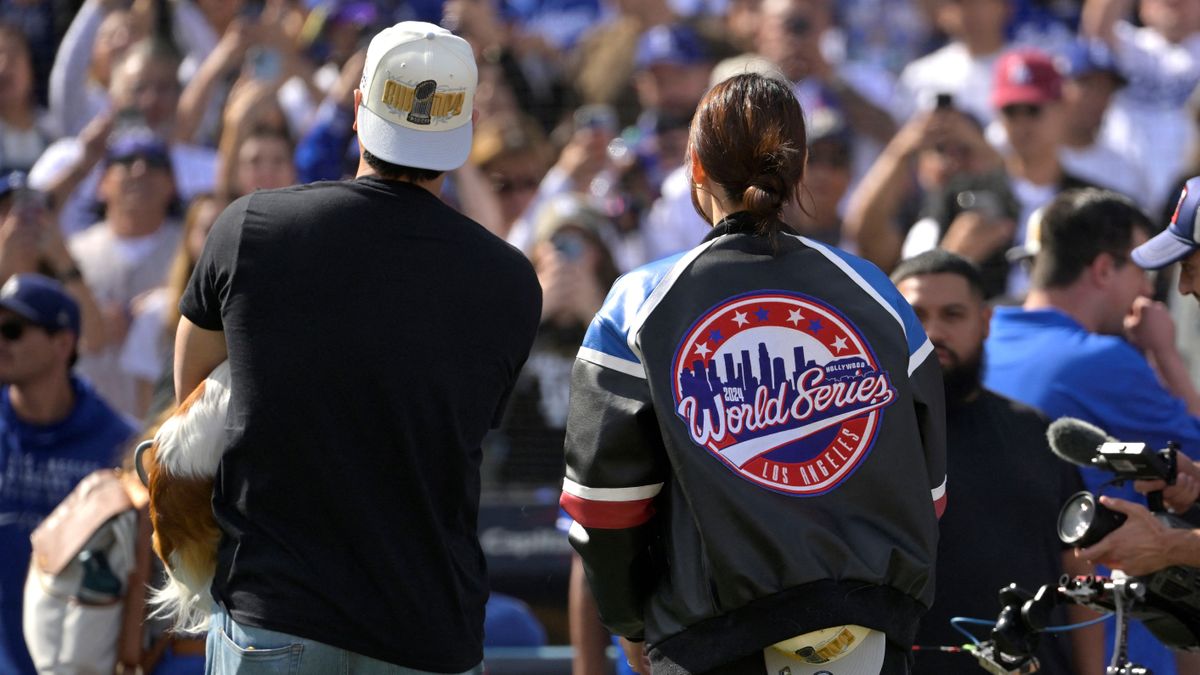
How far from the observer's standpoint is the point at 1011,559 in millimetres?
3859

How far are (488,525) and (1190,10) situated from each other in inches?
177

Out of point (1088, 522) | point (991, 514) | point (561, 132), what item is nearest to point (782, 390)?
point (1088, 522)

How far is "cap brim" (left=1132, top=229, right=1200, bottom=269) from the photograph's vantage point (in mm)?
3436

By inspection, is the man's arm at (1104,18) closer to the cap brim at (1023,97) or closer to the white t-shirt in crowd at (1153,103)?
the white t-shirt in crowd at (1153,103)

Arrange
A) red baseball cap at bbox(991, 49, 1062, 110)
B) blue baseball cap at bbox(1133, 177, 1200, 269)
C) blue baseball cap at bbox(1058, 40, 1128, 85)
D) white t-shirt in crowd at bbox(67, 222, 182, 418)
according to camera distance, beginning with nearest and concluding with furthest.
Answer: blue baseball cap at bbox(1133, 177, 1200, 269), red baseball cap at bbox(991, 49, 1062, 110), blue baseball cap at bbox(1058, 40, 1128, 85), white t-shirt in crowd at bbox(67, 222, 182, 418)

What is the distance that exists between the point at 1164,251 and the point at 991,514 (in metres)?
0.78

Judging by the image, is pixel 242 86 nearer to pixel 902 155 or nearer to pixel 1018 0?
pixel 902 155

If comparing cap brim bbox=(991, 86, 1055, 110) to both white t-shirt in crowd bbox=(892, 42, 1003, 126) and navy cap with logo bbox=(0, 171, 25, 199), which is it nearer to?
white t-shirt in crowd bbox=(892, 42, 1003, 126)

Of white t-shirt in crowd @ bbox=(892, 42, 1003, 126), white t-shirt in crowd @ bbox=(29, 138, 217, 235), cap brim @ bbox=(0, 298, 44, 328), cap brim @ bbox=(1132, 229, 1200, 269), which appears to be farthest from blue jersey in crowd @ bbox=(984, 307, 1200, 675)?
white t-shirt in crowd @ bbox=(29, 138, 217, 235)

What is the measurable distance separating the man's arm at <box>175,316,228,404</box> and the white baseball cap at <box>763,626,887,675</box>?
3.82 ft

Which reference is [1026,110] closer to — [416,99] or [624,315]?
[416,99]

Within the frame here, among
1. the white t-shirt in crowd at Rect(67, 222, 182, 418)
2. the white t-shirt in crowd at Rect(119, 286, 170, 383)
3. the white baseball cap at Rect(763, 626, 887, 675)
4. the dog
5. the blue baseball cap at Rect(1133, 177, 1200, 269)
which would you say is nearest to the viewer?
the white baseball cap at Rect(763, 626, 887, 675)

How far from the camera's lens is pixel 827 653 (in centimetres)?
277

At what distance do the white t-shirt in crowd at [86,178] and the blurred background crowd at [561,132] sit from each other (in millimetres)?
15
